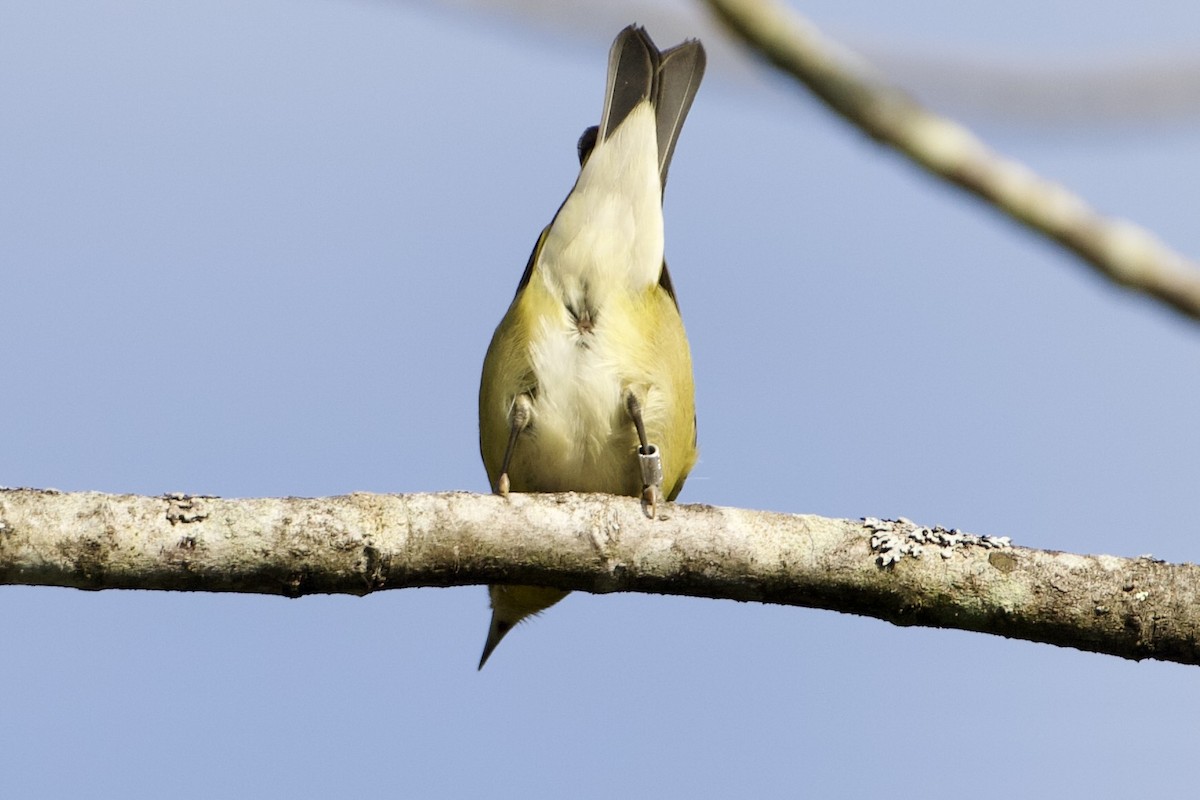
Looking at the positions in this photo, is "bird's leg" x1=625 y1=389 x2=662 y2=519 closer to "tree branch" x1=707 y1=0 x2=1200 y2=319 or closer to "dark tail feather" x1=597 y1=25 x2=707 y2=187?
"dark tail feather" x1=597 y1=25 x2=707 y2=187

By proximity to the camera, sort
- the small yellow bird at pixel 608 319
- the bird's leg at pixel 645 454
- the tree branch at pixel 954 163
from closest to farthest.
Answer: the tree branch at pixel 954 163 < the bird's leg at pixel 645 454 < the small yellow bird at pixel 608 319

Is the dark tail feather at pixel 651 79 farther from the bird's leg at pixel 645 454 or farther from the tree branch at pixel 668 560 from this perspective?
the tree branch at pixel 668 560

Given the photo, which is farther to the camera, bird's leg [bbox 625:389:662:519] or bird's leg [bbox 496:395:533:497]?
bird's leg [bbox 496:395:533:497]

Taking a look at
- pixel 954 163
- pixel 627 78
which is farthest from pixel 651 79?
pixel 954 163

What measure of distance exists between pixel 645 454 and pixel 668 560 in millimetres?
1226

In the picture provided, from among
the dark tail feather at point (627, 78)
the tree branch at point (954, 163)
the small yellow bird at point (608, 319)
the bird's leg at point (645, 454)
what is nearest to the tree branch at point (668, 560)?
the bird's leg at point (645, 454)

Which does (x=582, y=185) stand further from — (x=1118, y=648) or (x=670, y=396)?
(x=1118, y=648)

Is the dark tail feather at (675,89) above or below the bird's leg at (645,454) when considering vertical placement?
above

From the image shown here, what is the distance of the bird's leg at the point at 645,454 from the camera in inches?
192

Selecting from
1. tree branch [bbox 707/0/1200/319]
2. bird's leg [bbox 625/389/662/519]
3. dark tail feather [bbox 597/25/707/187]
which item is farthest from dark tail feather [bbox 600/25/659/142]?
tree branch [bbox 707/0/1200/319]

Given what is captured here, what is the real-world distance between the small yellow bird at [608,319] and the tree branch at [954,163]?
395 cm

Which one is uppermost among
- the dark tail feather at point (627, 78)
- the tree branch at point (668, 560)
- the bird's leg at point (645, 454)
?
the dark tail feather at point (627, 78)

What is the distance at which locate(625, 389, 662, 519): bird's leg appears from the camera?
488cm

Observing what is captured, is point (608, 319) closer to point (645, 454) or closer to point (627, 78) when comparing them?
point (645, 454)
